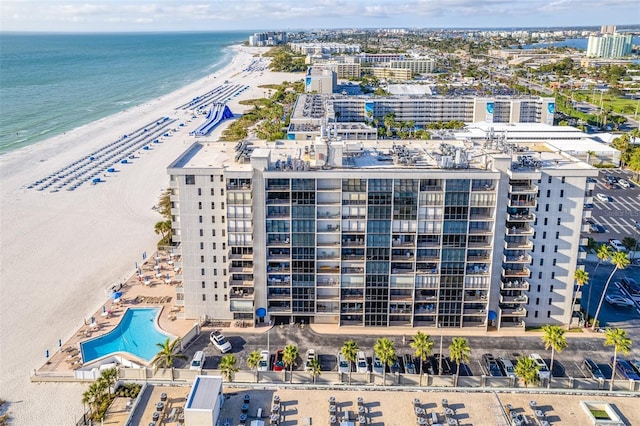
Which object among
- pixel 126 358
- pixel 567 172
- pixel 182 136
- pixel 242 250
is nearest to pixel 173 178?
pixel 242 250

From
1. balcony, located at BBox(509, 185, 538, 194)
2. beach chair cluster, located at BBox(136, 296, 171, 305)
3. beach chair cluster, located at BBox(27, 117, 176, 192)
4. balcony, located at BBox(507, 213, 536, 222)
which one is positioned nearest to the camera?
balcony, located at BBox(509, 185, 538, 194)

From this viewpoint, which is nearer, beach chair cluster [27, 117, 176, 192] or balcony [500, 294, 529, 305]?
balcony [500, 294, 529, 305]

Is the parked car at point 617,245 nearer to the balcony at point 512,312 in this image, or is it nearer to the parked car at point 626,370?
the balcony at point 512,312

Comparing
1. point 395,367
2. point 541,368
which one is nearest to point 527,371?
point 541,368

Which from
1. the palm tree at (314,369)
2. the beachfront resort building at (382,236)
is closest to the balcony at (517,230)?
the beachfront resort building at (382,236)

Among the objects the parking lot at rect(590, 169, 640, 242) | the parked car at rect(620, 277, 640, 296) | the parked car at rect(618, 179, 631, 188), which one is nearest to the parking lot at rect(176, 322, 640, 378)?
the parked car at rect(620, 277, 640, 296)

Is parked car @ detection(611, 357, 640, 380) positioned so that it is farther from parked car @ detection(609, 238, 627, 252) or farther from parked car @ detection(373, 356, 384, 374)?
parked car @ detection(609, 238, 627, 252)
